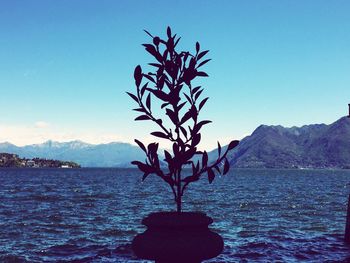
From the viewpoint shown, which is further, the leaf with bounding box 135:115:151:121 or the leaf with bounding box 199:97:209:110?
the leaf with bounding box 199:97:209:110

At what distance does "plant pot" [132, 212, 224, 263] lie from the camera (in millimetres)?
6535

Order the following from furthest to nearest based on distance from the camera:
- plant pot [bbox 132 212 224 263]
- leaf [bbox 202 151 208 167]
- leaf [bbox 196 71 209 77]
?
leaf [bbox 196 71 209 77] → leaf [bbox 202 151 208 167] → plant pot [bbox 132 212 224 263]

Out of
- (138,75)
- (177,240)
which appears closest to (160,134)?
(138,75)

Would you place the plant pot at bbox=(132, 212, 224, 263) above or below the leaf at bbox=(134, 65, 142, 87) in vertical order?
below

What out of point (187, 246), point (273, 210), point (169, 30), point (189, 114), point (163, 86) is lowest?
point (273, 210)

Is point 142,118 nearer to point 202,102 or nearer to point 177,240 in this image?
point 202,102

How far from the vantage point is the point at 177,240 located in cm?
→ 658

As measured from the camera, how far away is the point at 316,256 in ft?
69.1

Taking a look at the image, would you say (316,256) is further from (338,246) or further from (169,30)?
(169,30)

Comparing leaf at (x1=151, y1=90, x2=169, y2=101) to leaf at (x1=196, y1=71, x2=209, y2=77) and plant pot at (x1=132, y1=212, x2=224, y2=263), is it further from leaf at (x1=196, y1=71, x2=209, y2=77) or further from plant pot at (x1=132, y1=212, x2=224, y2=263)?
plant pot at (x1=132, y1=212, x2=224, y2=263)

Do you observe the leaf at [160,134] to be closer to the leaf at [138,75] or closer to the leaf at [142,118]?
the leaf at [142,118]

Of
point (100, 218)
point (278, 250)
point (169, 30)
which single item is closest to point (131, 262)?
point (278, 250)

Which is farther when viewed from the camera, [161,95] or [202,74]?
[202,74]

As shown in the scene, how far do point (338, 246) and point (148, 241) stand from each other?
20356 mm
